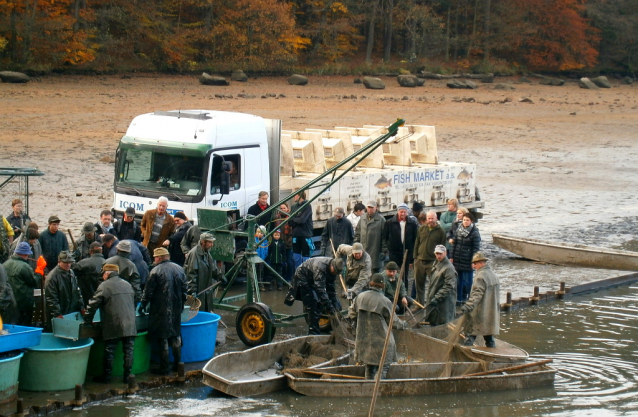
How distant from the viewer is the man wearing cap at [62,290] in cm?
1147

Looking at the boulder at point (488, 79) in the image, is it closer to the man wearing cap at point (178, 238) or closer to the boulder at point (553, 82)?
the boulder at point (553, 82)

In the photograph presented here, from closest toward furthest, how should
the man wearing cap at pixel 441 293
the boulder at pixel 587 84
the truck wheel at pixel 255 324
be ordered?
the truck wheel at pixel 255 324, the man wearing cap at pixel 441 293, the boulder at pixel 587 84

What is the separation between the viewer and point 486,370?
461 inches

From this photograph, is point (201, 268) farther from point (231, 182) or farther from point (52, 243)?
Answer: point (231, 182)

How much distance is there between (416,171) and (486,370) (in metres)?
8.76

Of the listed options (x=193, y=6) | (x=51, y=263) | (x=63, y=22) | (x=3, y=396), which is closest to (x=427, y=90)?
(x=193, y=6)

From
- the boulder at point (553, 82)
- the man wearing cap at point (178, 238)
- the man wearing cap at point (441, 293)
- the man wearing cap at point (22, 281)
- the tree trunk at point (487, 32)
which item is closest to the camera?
the man wearing cap at point (22, 281)

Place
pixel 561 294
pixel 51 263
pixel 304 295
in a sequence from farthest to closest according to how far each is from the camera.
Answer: pixel 561 294 < pixel 51 263 < pixel 304 295

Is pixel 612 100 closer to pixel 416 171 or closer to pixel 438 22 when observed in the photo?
pixel 438 22

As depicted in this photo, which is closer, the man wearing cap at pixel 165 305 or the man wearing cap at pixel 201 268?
the man wearing cap at pixel 165 305

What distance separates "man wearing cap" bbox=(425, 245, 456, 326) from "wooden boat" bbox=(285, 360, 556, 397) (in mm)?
1561

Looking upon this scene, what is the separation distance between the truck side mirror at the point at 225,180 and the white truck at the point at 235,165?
51 mm

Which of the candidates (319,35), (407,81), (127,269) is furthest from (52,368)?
(319,35)

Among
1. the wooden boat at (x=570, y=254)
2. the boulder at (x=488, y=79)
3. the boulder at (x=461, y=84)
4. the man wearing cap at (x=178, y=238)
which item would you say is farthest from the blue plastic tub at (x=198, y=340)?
the boulder at (x=488, y=79)
